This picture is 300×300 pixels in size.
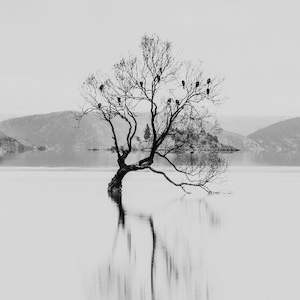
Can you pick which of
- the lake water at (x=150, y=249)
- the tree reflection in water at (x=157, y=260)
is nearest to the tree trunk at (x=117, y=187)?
the lake water at (x=150, y=249)

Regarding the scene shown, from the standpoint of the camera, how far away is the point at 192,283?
15.9 metres

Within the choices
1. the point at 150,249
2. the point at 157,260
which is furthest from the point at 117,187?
the point at 157,260

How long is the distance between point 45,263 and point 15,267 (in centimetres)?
101

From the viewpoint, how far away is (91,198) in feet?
141

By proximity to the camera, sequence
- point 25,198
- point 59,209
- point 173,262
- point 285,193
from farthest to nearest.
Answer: point 285,193
point 25,198
point 59,209
point 173,262

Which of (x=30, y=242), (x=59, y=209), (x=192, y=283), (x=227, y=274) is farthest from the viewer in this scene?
(x=59, y=209)

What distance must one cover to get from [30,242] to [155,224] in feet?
23.8

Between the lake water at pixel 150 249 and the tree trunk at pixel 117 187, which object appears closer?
the lake water at pixel 150 249

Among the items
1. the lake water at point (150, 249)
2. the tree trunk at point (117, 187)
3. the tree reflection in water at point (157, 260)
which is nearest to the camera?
the tree reflection in water at point (157, 260)

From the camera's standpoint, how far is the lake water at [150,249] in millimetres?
15477

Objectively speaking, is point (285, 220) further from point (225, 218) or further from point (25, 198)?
point (25, 198)

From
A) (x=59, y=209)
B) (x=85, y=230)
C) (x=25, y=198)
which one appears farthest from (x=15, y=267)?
(x=25, y=198)

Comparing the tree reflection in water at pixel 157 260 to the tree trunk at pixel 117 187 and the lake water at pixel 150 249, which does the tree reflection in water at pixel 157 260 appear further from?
the tree trunk at pixel 117 187

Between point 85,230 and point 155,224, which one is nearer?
point 85,230
